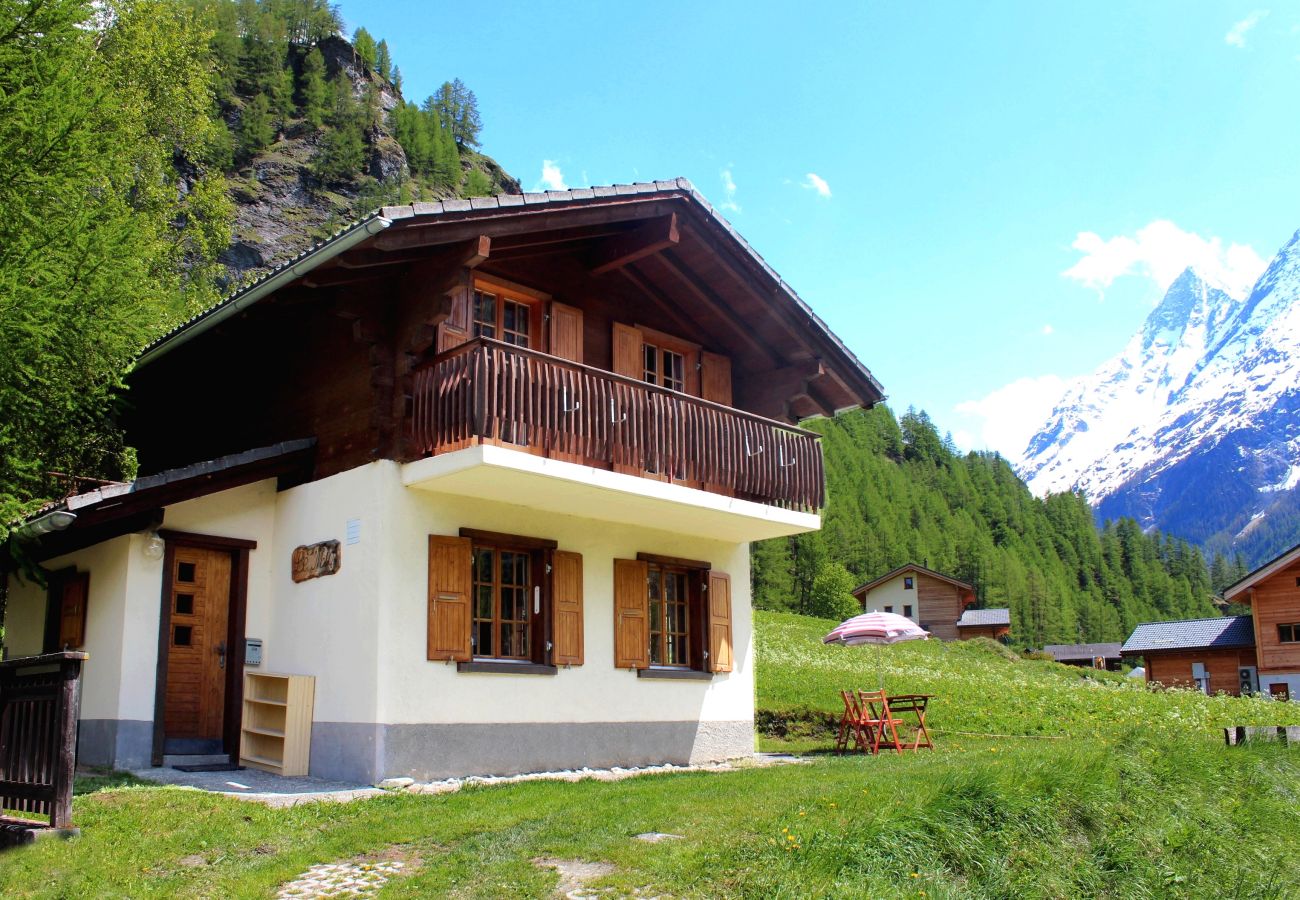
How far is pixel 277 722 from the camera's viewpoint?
12.1 m

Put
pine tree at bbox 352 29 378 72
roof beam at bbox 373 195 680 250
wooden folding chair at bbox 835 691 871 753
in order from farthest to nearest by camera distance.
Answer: pine tree at bbox 352 29 378 72, wooden folding chair at bbox 835 691 871 753, roof beam at bbox 373 195 680 250

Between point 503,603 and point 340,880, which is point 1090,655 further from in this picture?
point 340,880

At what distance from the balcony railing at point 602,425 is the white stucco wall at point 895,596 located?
58.1m

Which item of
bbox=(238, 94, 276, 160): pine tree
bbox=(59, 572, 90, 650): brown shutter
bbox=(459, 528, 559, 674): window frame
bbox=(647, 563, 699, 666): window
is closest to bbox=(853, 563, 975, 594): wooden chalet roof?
bbox=(238, 94, 276, 160): pine tree

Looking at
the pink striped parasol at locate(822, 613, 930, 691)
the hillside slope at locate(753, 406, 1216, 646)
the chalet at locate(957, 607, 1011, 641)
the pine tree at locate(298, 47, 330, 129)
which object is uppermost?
the pine tree at locate(298, 47, 330, 129)

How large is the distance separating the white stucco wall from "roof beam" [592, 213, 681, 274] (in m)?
59.2

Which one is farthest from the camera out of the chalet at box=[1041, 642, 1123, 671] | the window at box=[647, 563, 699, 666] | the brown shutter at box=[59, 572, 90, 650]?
the chalet at box=[1041, 642, 1123, 671]

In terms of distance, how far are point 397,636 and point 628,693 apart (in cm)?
316

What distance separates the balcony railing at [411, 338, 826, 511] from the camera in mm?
11172

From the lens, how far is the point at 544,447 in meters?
11.6

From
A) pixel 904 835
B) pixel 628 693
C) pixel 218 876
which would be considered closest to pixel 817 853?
pixel 904 835

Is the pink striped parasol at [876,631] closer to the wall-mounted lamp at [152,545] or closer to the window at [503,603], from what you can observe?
the window at [503,603]

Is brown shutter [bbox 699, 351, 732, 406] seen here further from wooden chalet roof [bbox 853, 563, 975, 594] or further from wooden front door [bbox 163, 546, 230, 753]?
wooden chalet roof [bbox 853, 563, 975, 594]

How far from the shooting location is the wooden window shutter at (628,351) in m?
14.2
